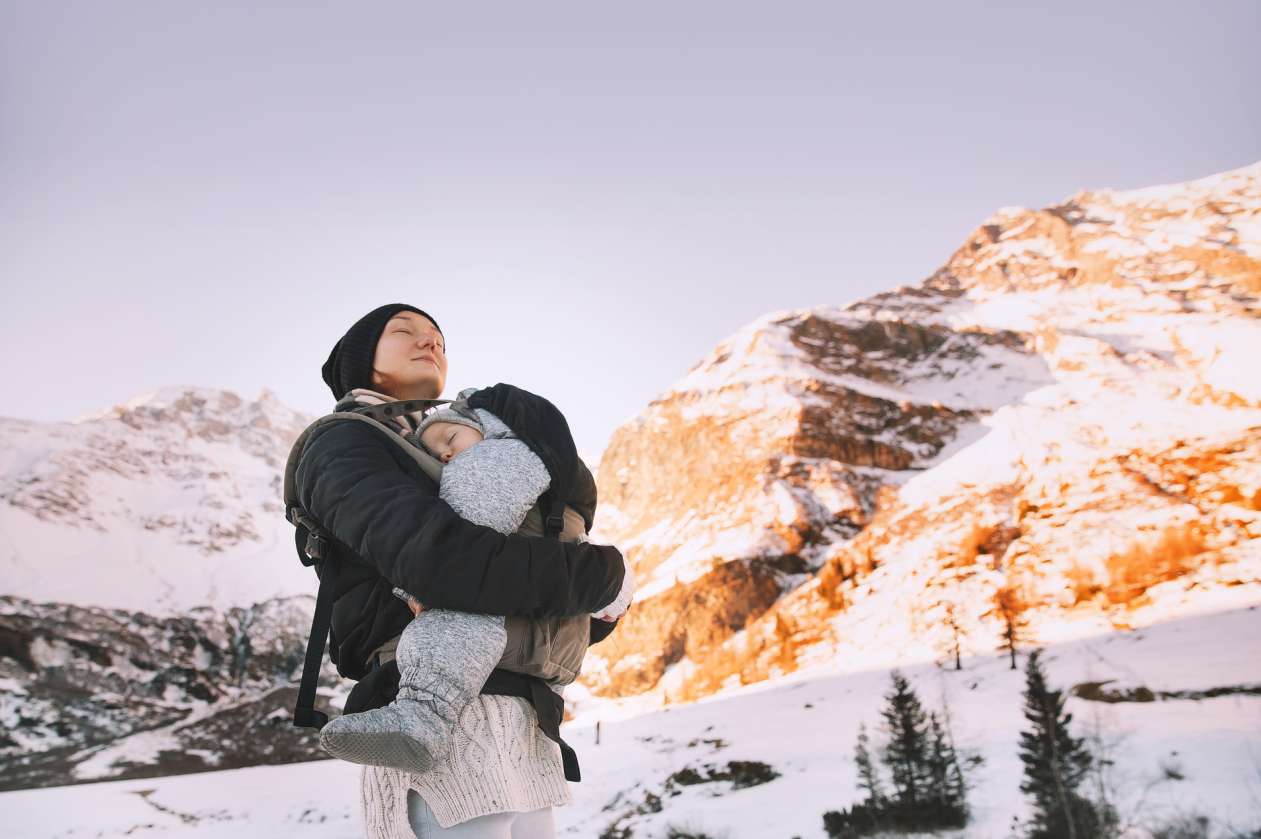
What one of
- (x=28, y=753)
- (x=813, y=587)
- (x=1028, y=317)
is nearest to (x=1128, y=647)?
(x=813, y=587)

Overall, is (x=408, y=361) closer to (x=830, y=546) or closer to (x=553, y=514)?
(x=553, y=514)

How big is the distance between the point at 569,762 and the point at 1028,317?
3912 inches

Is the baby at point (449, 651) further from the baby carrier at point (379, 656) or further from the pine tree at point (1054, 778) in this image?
the pine tree at point (1054, 778)

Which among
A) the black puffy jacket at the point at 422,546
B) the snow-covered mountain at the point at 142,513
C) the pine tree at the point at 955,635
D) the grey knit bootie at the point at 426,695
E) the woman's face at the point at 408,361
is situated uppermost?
the snow-covered mountain at the point at 142,513

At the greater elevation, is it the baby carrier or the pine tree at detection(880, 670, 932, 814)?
the baby carrier

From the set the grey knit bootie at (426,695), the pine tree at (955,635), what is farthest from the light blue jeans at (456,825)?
the pine tree at (955,635)

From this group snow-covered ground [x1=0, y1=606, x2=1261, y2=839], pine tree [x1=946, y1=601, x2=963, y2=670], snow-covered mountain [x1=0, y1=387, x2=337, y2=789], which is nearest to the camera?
snow-covered ground [x1=0, y1=606, x2=1261, y2=839]

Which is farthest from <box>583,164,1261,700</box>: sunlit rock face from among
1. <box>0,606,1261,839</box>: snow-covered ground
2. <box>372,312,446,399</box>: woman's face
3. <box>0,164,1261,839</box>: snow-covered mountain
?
<box>372,312,446,399</box>: woman's face

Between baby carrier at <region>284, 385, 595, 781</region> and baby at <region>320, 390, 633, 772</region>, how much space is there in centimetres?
5

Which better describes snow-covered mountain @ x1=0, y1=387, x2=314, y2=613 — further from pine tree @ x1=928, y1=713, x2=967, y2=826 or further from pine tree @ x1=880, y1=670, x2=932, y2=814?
pine tree @ x1=928, y1=713, x2=967, y2=826

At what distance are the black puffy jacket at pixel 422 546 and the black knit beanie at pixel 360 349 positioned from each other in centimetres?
47

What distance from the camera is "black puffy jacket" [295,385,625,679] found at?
1.14 meters

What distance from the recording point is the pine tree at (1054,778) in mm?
12594

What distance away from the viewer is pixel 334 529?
1271 millimetres
